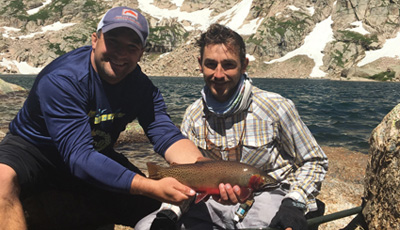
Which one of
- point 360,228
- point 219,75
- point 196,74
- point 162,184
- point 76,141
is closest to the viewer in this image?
point 162,184

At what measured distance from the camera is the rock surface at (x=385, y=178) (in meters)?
3.80

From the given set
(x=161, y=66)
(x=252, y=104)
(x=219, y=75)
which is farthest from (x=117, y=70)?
(x=161, y=66)

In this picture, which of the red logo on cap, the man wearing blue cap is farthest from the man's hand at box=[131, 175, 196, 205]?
the red logo on cap

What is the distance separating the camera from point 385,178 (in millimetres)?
4004

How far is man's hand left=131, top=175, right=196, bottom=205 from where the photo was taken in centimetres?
342

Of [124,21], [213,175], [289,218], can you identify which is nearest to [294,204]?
[289,218]

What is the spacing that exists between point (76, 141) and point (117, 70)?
1.21 metres

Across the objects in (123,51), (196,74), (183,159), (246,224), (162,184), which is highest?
(123,51)

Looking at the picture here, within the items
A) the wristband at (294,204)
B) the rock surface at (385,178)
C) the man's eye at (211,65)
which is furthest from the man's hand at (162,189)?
the rock surface at (385,178)

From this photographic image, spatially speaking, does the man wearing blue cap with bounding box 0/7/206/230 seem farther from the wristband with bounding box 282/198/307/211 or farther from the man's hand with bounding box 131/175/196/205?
the wristband with bounding box 282/198/307/211

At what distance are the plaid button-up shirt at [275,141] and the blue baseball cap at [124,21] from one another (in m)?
1.61

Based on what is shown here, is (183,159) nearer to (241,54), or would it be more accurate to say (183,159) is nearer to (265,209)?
(265,209)

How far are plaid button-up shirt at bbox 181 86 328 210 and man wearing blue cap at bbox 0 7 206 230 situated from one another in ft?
1.73

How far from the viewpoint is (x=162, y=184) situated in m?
3.43
